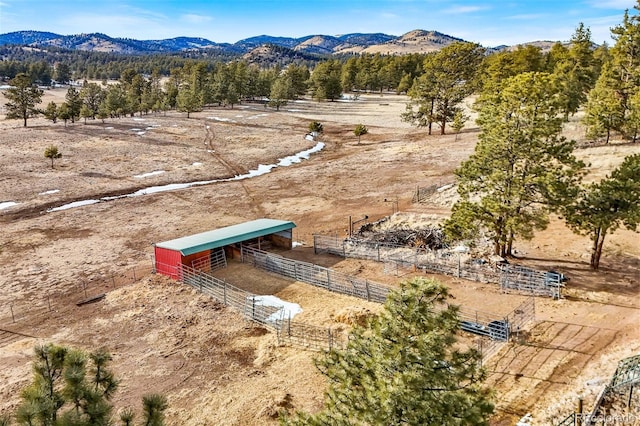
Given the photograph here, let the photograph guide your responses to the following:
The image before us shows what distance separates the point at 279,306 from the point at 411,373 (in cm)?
1603

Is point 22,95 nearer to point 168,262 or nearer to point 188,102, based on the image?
point 188,102

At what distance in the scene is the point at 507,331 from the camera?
61.9 ft

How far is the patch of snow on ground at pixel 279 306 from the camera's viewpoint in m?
22.1

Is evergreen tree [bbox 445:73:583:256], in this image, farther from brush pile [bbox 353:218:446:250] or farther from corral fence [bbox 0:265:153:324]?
corral fence [bbox 0:265:153:324]

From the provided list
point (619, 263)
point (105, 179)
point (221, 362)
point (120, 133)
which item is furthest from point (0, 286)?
point (120, 133)

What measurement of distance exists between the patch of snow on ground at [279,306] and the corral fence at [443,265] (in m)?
6.74

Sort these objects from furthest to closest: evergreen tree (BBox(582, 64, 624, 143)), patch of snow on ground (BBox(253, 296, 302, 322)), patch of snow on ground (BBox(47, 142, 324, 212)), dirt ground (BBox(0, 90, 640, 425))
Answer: evergreen tree (BBox(582, 64, 624, 143)) < patch of snow on ground (BBox(47, 142, 324, 212)) < patch of snow on ground (BBox(253, 296, 302, 322)) < dirt ground (BBox(0, 90, 640, 425))

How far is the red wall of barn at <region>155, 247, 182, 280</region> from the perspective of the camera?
26.9 m

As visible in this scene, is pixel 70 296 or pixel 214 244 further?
pixel 214 244

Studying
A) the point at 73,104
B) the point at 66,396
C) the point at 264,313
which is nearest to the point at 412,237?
the point at 264,313

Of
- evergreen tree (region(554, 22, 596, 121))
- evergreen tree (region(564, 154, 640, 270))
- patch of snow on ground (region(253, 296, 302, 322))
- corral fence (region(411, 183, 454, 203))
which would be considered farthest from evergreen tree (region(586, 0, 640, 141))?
patch of snow on ground (region(253, 296, 302, 322))

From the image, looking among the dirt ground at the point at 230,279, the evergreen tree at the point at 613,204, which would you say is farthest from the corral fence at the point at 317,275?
the evergreen tree at the point at 613,204

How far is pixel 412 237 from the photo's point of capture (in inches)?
1203

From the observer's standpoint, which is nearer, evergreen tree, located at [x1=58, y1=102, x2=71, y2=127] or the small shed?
the small shed
